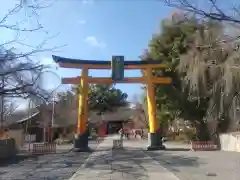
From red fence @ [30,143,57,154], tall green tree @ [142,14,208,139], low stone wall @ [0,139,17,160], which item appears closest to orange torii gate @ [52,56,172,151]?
red fence @ [30,143,57,154]

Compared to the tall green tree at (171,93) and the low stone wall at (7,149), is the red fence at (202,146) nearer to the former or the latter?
the tall green tree at (171,93)

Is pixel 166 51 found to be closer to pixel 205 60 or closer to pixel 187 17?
pixel 205 60

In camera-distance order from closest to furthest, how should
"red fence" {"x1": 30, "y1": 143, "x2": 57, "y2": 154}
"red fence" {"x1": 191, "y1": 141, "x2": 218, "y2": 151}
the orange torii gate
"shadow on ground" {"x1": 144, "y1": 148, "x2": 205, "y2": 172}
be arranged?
"shadow on ground" {"x1": 144, "y1": 148, "x2": 205, "y2": 172} < "red fence" {"x1": 191, "y1": 141, "x2": 218, "y2": 151} < "red fence" {"x1": 30, "y1": 143, "x2": 57, "y2": 154} < the orange torii gate

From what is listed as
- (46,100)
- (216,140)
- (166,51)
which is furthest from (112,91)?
(46,100)

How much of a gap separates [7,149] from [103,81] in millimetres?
8934

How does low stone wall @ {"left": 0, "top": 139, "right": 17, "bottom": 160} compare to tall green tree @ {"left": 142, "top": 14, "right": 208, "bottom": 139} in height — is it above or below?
below

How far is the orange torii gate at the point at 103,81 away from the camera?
79.3 ft

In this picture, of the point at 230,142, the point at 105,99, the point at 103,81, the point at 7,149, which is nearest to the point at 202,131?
the point at 230,142

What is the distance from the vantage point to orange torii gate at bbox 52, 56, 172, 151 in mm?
24181

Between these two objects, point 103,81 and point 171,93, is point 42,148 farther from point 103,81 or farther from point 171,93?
point 171,93

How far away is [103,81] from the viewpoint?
1033 inches

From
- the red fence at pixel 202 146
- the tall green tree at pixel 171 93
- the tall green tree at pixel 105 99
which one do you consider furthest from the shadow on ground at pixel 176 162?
the tall green tree at pixel 105 99

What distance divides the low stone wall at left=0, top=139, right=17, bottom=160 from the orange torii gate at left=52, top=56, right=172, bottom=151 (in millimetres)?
4390

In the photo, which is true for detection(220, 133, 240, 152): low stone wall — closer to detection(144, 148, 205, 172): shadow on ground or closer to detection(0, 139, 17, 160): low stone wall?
detection(144, 148, 205, 172): shadow on ground
